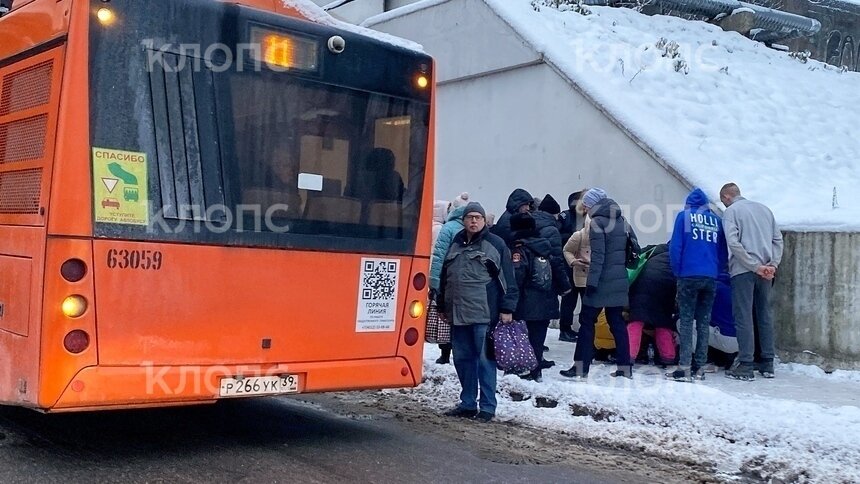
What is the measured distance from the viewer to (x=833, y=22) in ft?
82.1

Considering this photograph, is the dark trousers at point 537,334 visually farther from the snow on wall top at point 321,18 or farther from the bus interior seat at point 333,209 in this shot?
the snow on wall top at point 321,18

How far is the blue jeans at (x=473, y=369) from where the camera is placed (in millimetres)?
8352

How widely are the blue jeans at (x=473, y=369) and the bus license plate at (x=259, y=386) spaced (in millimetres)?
2219

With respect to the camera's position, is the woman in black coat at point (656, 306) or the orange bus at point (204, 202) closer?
the orange bus at point (204, 202)

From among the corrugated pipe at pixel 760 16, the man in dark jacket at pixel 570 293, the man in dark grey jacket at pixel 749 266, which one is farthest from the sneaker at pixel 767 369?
the corrugated pipe at pixel 760 16

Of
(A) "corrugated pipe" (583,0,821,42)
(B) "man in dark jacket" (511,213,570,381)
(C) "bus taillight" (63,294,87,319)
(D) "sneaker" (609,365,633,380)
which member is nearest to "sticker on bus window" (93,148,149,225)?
(C) "bus taillight" (63,294,87,319)

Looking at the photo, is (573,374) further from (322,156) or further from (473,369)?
(322,156)

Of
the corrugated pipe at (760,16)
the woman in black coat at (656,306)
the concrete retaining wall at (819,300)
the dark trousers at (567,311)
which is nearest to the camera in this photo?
the concrete retaining wall at (819,300)

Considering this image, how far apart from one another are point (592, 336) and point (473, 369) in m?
1.89

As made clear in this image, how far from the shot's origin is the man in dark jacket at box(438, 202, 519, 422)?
823cm

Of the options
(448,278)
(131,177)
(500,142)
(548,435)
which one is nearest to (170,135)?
(131,177)

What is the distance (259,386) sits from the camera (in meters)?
6.40

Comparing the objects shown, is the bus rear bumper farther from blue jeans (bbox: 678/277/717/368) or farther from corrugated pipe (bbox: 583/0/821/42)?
corrugated pipe (bbox: 583/0/821/42)

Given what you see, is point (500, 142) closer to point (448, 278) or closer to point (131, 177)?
point (448, 278)
